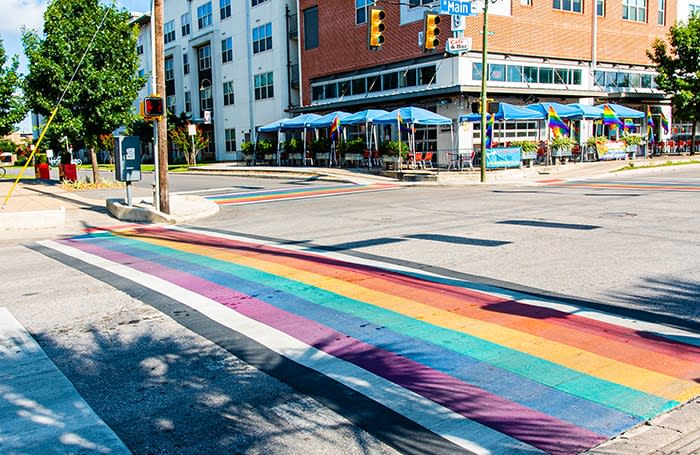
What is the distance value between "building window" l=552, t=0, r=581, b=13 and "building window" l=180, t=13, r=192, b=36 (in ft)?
127

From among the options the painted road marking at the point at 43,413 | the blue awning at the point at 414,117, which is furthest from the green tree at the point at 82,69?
the painted road marking at the point at 43,413

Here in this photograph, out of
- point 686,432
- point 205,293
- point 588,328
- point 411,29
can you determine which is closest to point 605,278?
point 588,328

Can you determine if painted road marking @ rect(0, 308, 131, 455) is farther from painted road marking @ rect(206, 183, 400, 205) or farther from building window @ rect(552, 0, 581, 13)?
building window @ rect(552, 0, 581, 13)

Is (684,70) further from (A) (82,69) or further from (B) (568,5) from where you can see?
(A) (82,69)

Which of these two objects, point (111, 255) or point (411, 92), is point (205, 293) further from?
point (411, 92)

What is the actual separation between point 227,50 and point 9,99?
3025cm

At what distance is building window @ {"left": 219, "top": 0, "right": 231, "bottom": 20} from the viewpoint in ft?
186

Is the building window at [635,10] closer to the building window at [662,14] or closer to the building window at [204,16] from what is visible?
the building window at [662,14]

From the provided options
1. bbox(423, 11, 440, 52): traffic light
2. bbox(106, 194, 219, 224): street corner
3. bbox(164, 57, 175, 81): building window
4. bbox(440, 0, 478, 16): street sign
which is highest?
bbox(164, 57, 175, 81): building window

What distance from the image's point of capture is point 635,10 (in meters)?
43.9

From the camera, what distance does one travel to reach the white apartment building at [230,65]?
49.9 m

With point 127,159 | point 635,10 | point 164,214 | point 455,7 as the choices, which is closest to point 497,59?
point 455,7

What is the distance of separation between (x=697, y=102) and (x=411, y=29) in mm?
17751

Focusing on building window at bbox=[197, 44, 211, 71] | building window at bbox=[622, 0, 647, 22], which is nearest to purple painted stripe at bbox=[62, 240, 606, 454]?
building window at bbox=[622, 0, 647, 22]
